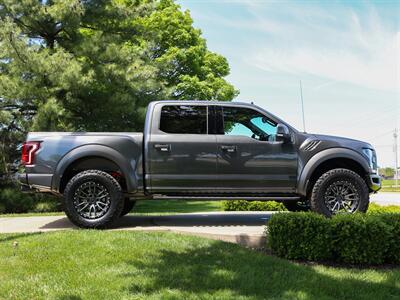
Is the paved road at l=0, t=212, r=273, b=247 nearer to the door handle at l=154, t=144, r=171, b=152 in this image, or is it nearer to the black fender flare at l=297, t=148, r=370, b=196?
the black fender flare at l=297, t=148, r=370, b=196

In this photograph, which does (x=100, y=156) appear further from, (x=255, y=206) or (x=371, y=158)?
(x=255, y=206)

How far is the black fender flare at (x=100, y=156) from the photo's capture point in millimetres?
6887

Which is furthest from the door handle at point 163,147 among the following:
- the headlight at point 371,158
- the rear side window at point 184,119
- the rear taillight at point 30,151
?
the headlight at point 371,158

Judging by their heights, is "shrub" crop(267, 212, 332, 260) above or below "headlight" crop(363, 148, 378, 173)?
below

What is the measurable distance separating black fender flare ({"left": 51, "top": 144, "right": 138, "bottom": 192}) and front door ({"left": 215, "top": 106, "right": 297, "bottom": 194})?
1348 millimetres

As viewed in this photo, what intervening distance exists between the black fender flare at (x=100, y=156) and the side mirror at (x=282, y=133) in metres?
2.24

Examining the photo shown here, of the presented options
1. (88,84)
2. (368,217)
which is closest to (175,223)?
(368,217)

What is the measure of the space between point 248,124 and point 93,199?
2.70 metres

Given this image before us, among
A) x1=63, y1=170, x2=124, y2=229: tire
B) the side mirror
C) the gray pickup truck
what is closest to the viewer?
x1=63, y1=170, x2=124, y2=229: tire

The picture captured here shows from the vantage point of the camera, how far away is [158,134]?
23.3 feet

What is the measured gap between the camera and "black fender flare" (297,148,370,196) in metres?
7.09

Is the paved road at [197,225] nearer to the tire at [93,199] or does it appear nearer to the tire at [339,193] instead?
the tire at [93,199]

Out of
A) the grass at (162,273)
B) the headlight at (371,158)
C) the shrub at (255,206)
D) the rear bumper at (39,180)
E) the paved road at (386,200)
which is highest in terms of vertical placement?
the headlight at (371,158)

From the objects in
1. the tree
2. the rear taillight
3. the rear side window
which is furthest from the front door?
the tree
